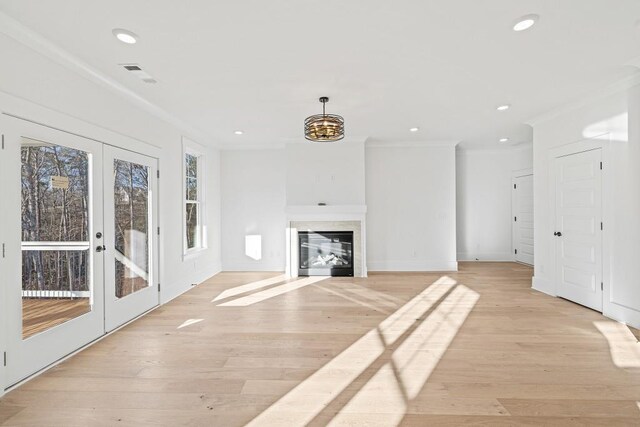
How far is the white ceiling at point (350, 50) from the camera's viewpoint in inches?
81.8

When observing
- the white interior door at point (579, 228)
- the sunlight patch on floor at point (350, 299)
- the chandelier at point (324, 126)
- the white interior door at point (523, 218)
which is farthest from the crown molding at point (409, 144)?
the sunlight patch on floor at point (350, 299)

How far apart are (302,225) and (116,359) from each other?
145 inches

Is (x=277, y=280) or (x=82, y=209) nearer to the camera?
(x=82, y=209)

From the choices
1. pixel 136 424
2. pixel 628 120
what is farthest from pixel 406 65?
pixel 136 424

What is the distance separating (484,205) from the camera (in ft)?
23.4

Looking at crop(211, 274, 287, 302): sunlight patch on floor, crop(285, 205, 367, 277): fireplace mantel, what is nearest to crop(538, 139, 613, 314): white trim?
crop(285, 205, 367, 277): fireplace mantel

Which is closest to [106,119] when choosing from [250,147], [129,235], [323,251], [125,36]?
[125,36]

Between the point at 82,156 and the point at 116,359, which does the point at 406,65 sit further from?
the point at 116,359

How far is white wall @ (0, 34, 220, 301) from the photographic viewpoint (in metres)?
2.23

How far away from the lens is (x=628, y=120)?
130 inches

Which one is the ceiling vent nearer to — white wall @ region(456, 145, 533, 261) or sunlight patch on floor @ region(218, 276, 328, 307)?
sunlight patch on floor @ region(218, 276, 328, 307)

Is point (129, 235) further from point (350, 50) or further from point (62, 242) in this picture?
point (350, 50)

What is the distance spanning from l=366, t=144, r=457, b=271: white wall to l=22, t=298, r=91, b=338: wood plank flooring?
4.75 meters

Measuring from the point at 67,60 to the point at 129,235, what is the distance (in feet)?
5.92
